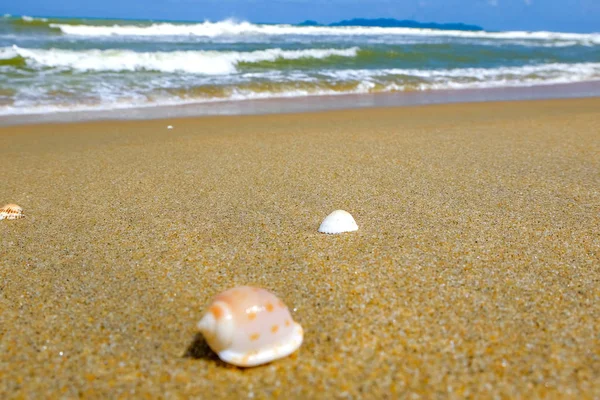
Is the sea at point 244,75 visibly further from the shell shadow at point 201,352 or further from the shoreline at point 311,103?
the shell shadow at point 201,352

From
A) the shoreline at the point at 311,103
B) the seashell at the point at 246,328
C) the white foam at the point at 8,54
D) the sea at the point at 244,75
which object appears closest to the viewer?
the seashell at the point at 246,328

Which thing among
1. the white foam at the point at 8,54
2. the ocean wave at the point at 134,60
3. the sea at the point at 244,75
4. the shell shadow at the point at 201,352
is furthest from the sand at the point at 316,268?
the white foam at the point at 8,54

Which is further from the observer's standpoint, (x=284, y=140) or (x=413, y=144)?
(x=284, y=140)

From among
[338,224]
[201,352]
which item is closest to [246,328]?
[201,352]

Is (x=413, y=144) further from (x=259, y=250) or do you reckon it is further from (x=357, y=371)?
(x=357, y=371)

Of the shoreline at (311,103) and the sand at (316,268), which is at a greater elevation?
the sand at (316,268)

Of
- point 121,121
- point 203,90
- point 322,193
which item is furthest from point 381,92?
point 322,193
